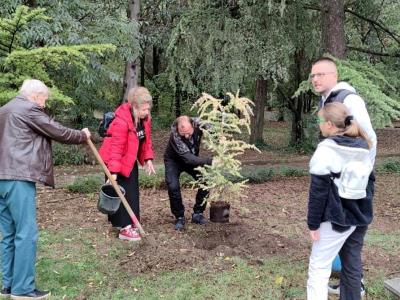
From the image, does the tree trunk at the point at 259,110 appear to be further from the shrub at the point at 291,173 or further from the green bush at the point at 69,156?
the green bush at the point at 69,156

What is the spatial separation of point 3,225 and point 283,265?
2.63 metres

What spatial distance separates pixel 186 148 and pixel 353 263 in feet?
8.52

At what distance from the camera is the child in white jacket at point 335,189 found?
3.35 m

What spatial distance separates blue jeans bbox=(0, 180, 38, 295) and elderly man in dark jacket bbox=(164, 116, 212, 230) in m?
2.05

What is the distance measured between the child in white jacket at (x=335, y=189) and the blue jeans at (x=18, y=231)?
2223 millimetres

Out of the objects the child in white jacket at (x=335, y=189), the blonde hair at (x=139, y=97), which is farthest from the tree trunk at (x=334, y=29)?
the child in white jacket at (x=335, y=189)

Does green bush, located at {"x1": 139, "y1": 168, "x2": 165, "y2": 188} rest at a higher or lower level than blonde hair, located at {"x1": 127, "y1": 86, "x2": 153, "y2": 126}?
lower

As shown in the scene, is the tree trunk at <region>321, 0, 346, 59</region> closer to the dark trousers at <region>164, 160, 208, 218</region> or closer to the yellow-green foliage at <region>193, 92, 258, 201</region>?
the yellow-green foliage at <region>193, 92, 258, 201</region>

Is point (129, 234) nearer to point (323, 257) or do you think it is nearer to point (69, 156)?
point (323, 257)

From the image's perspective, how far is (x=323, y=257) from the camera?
11.5ft

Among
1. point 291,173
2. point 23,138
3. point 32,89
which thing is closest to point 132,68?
point 291,173

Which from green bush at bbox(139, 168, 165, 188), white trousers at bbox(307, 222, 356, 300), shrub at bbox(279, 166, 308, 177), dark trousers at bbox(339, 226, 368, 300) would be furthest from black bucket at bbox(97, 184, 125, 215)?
shrub at bbox(279, 166, 308, 177)

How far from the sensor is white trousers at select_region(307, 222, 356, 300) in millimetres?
3486

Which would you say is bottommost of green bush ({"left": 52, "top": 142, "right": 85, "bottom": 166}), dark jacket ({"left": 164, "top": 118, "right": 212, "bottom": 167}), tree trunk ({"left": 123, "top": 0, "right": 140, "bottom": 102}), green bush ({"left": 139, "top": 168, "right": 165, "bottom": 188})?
green bush ({"left": 52, "top": 142, "right": 85, "bottom": 166})
